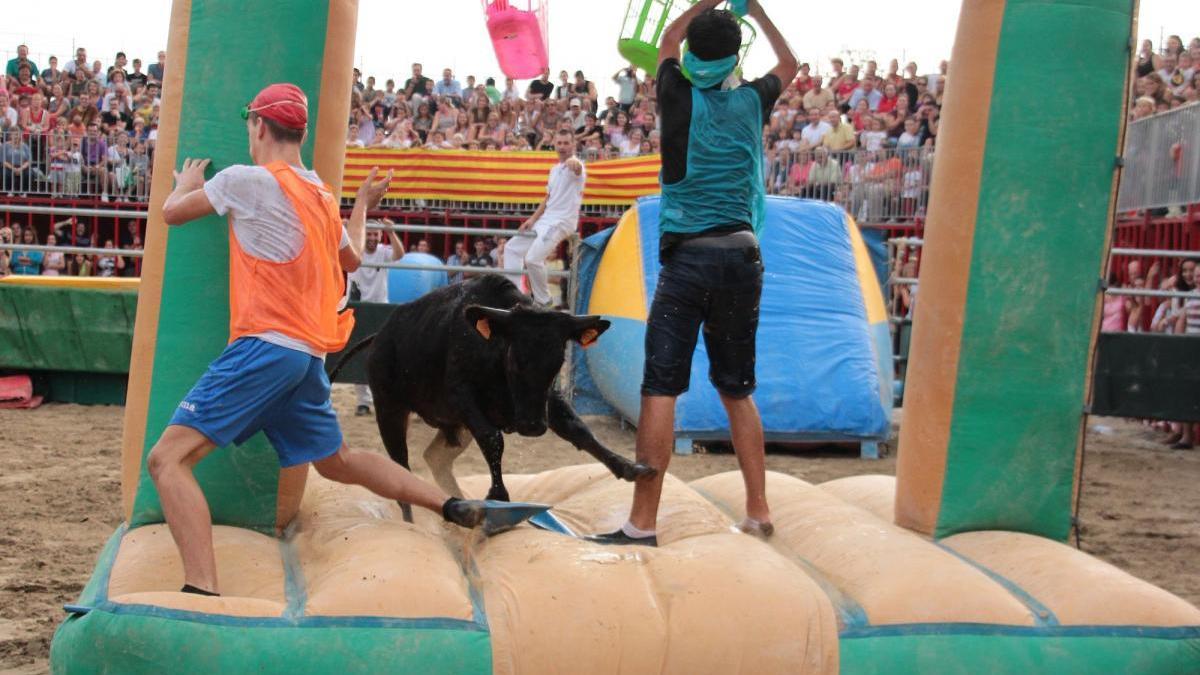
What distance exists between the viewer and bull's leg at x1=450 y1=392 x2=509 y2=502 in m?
5.16

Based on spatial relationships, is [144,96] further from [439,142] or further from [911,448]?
[911,448]

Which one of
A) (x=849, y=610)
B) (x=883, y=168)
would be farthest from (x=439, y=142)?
(x=849, y=610)

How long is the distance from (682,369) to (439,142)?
50.0ft

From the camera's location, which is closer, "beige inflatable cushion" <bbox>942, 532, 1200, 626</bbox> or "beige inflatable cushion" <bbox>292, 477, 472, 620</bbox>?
"beige inflatable cushion" <bbox>292, 477, 472, 620</bbox>

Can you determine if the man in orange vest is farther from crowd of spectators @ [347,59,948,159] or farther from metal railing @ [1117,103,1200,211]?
crowd of spectators @ [347,59,948,159]

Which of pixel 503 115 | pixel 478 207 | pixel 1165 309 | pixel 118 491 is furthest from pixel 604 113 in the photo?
pixel 118 491

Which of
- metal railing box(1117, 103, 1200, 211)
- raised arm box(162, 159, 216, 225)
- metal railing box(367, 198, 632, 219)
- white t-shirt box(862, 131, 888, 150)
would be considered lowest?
raised arm box(162, 159, 216, 225)

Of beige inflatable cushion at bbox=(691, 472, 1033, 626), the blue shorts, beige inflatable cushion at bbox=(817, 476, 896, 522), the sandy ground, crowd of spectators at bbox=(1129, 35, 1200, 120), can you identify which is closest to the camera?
beige inflatable cushion at bbox=(691, 472, 1033, 626)

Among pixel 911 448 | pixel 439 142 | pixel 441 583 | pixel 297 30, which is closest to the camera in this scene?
pixel 441 583

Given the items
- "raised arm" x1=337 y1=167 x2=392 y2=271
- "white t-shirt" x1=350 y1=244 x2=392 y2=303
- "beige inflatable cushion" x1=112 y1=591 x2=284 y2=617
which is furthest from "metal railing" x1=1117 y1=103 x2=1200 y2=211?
"beige inflatable cushion" x1=112 y1=591 x2=284 y2=617

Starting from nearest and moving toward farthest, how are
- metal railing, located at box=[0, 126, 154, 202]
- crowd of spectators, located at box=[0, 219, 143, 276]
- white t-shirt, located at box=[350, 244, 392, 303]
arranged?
1. white t-shirt, located at box=[350, 244, 392, 303]
2. crowd of spectators, located at box=[0, 219, 143, 276]
3. metal railing, located at box=[0, 126, 154, 202]

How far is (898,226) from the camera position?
15.5 meters

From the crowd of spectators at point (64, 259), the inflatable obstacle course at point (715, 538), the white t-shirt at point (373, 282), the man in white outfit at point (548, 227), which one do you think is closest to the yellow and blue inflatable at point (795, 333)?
the man in white outfit at point (548, 227)

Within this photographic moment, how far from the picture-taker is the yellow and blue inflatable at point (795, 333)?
10195mm
